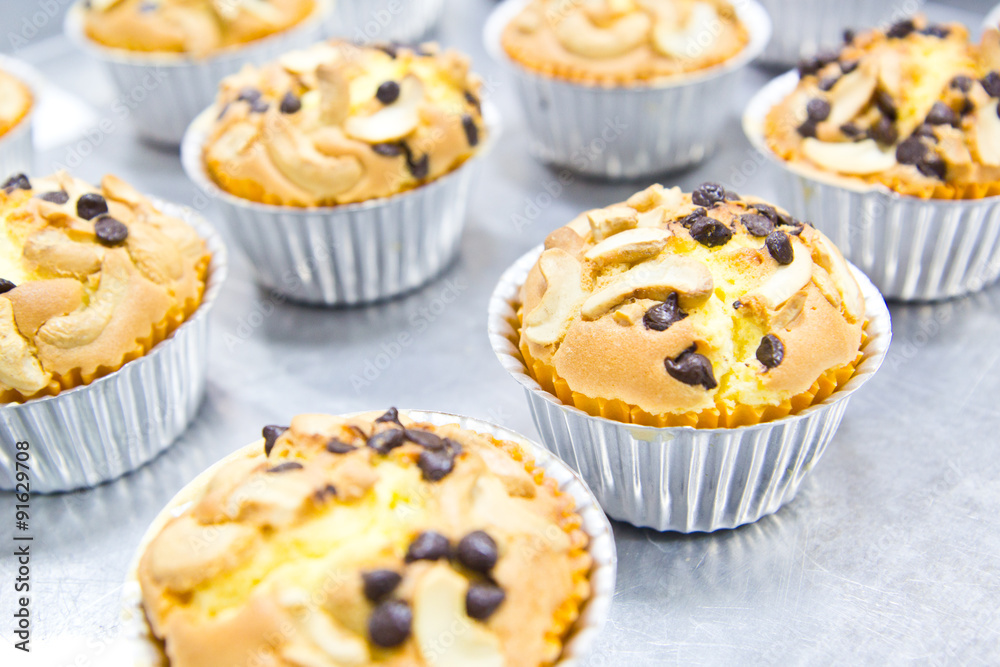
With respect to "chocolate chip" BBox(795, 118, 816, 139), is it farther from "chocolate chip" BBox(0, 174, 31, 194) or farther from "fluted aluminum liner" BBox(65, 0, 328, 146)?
"chocolate chip" BBox(0, 174, 31, 194)

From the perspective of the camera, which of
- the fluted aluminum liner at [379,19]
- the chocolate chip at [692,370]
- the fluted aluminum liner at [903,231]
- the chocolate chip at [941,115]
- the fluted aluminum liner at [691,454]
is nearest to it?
the chocolate chip at [692,370]

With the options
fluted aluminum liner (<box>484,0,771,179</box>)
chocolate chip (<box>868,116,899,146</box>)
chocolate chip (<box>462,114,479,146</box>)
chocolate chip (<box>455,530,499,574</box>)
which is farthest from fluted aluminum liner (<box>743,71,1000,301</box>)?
chocolate chip (<box>455,530,499,574</box>)

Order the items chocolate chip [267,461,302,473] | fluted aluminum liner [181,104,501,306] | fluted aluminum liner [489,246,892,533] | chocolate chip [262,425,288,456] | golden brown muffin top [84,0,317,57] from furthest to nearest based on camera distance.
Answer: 1. golden brown muffin top [84,0,317,57]
2. fluted aluminum liner [181,104,501,306]
3. fluted aluminum liner [489,246,892,533]
4. chocolate chip [262,425,288,456]
5. chocolate chip [267,461,302,473]

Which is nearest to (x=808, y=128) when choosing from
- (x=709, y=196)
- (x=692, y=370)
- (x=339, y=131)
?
(x=709, y=196)

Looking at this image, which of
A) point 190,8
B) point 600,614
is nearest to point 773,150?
point 600,614

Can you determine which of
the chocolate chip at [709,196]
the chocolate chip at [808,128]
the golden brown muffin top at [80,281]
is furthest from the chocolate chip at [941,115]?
the golden brown muffin top at [80,281]

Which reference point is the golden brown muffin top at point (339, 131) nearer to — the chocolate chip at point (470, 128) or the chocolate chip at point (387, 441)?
the chocolate chip at point (470, 128)
